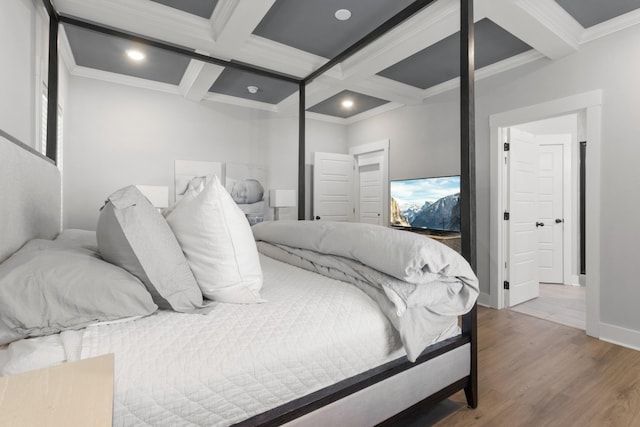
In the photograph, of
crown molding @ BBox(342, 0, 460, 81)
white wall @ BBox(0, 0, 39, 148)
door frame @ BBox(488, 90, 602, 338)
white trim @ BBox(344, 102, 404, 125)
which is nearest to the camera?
white wall @ BBox(0, 0, 39, 148)

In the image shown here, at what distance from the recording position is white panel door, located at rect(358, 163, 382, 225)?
4.96 m

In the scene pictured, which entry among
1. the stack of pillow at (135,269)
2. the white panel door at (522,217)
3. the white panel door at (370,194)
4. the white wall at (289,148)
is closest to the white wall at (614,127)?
the white panel door at (522,217)

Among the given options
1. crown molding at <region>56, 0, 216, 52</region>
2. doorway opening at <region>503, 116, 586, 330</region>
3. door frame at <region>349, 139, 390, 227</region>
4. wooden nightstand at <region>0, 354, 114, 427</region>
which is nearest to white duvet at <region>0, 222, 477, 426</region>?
wooden nightstand at <region>0, 354, 114, 427</region>

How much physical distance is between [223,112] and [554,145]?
4763 millimetres

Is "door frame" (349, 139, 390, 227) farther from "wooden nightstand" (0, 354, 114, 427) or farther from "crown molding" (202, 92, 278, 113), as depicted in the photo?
"wooden nightstand" (0, 354, 114, 427)

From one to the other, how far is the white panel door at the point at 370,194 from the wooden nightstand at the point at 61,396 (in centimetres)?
452

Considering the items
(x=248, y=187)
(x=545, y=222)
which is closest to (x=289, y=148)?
(x=248, y=187)

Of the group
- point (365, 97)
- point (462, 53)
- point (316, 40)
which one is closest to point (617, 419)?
point (462, 53)

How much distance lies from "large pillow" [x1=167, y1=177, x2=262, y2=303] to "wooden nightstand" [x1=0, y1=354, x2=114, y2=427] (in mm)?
558

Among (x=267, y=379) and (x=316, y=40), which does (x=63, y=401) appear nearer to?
(x=267, y=379)

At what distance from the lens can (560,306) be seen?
11.6ft

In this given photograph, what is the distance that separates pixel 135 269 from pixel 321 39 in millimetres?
2608

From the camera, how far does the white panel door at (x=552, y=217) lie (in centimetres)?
460

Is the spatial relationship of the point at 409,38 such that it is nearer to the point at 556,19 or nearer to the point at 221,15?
the point at 556,19
